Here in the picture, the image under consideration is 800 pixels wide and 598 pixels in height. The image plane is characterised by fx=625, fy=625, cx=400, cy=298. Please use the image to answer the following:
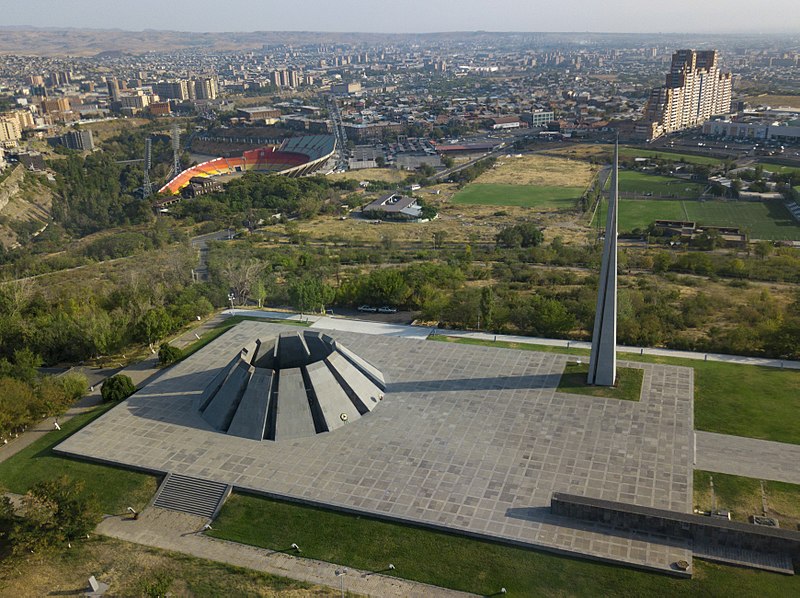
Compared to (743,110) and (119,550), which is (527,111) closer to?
(743,110)

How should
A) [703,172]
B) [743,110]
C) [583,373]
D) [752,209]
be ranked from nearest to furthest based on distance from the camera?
1. [583,373]
2. [752,209]
3. [703,172]
4. [743,110]

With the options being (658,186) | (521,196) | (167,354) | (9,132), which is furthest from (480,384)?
(9,132)

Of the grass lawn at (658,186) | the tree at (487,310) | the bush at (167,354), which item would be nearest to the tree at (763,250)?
the grass lawn at (658,186)

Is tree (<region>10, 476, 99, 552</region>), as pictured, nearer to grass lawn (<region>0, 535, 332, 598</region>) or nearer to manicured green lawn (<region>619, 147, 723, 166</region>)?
grass lawn (<region>0, 535, 332, 598</region>)

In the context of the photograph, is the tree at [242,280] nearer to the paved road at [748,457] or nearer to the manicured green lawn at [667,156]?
the paved road at [748,457]

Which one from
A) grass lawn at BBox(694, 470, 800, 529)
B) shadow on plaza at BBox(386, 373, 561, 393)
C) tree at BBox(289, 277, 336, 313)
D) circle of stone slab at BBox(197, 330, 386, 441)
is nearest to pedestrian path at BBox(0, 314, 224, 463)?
tree at BBox(289, 277, 336, 313)

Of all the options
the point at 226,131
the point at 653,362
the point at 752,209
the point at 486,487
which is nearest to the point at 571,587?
the point at 486,487

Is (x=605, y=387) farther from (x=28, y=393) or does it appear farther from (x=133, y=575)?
(x=28, y=393)
